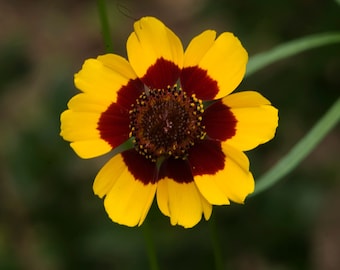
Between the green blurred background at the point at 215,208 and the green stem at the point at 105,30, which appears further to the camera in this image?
the green blurred background at the point at 215,208

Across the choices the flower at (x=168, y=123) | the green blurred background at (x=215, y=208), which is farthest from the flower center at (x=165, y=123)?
the green blurred background at (x=215, y=208)

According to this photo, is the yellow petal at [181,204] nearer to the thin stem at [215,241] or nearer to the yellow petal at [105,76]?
the thin stem at [215,241]

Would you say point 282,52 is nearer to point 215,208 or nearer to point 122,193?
point 122,193

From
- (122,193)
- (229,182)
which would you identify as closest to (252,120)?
(229,182)

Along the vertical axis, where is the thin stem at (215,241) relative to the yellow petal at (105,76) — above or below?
below

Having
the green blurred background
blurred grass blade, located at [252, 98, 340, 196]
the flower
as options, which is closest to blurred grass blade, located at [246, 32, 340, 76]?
blurred grass blade, located at [252, 98, 340, 196]

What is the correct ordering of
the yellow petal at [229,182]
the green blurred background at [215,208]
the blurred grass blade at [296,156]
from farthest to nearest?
the green blurred background at [215,208] → the blurred grass blade at [296,156] → the yellow petal at [229,182]
